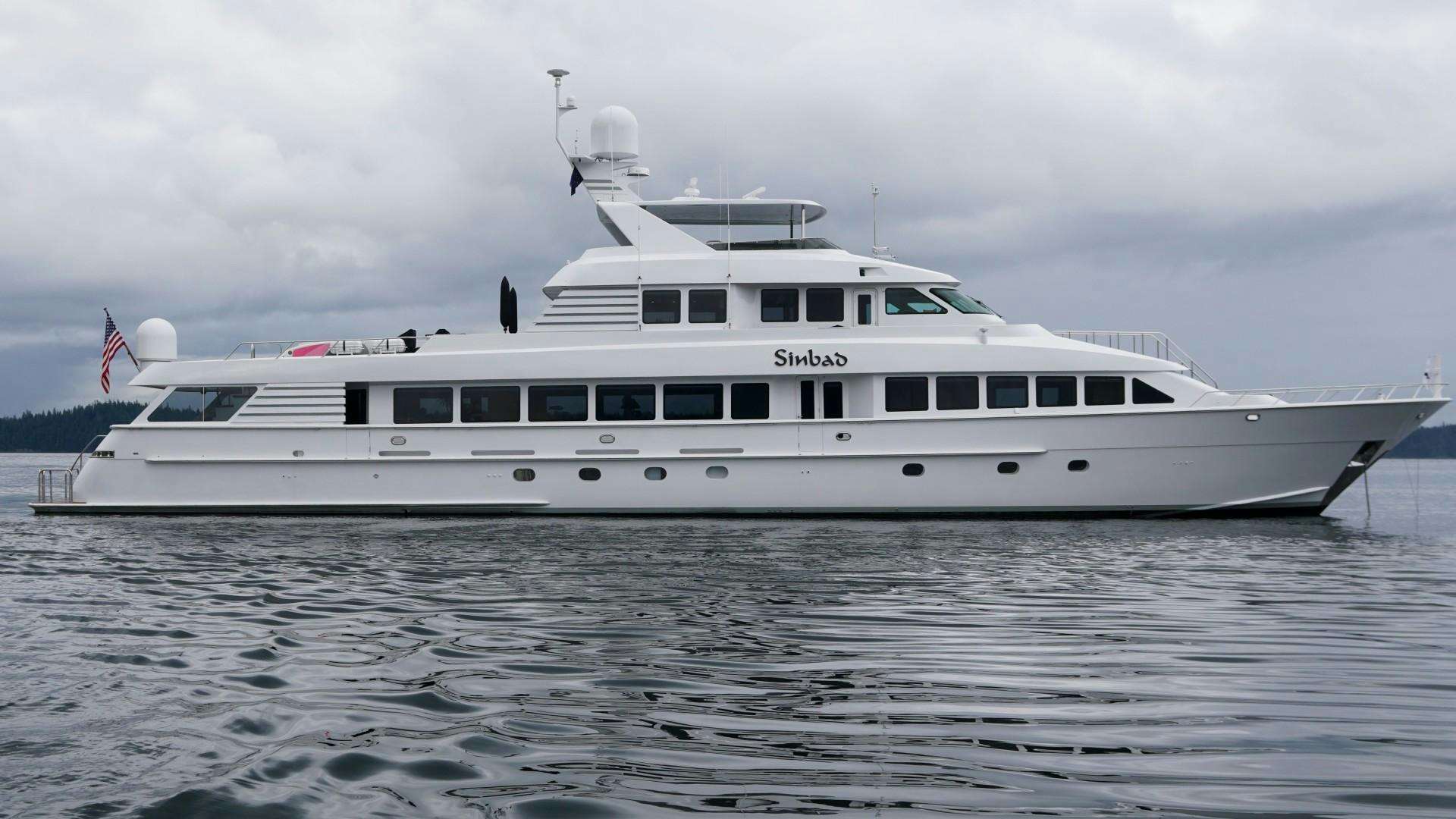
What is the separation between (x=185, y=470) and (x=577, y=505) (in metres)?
7.15

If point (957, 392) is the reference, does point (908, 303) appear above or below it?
above

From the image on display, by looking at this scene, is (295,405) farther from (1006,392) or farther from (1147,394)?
(1147,394)

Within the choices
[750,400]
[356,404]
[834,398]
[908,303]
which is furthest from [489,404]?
[908,303]

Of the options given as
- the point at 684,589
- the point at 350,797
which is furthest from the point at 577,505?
the point at 350,797

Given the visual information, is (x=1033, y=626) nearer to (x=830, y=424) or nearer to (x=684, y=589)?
(x=684, y=589)

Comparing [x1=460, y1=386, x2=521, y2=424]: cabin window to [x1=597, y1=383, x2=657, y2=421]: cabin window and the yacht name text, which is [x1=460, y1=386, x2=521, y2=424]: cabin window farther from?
the yacht name text

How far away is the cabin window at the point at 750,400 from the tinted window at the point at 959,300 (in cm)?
367

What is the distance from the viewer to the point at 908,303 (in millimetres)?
18406

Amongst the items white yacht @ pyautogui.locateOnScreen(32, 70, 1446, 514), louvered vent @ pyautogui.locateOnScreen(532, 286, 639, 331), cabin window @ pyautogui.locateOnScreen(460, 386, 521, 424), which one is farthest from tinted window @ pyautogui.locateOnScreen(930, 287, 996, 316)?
cabin window @ pyautogui.locateOnScreen(460, 386, 521, 424)

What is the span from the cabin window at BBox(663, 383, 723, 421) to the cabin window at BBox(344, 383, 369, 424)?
18.0ft

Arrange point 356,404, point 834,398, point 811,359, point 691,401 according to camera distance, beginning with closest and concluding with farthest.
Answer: point 811,359
point 834,398
point 691,401
point 356,404

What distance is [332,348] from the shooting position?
19.0m

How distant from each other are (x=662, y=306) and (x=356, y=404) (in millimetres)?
5829

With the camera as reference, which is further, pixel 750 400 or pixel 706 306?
pixel 706 306
